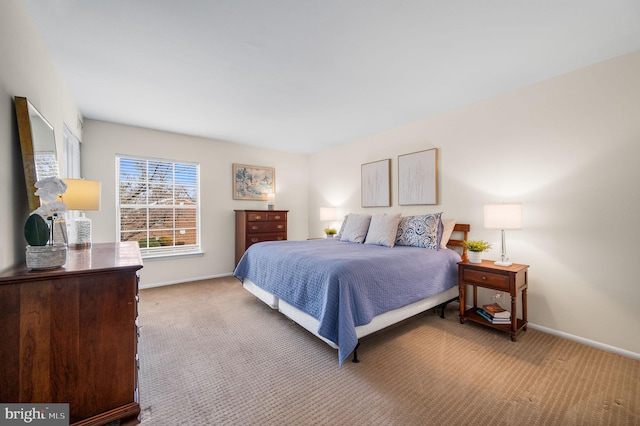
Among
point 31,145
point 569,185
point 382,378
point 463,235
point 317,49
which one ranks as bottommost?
point 382,378

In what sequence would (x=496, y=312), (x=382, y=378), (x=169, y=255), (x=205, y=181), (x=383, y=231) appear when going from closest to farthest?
(x=382, y=378) < (x=496, y=312) < (x=383, y=231) < (x=169, y=255) < (x=205, y=181)

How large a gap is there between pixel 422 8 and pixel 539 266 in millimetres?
2604

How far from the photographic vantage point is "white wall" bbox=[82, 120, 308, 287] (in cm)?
364

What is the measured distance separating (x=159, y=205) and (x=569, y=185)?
528 cm

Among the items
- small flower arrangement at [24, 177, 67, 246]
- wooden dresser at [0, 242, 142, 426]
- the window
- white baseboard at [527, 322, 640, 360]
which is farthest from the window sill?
white baseboard at [527, 322, 640, 360]

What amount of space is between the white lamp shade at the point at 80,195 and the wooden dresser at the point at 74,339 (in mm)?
673

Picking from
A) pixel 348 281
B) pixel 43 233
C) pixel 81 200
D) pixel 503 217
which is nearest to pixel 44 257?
pixel 43 233

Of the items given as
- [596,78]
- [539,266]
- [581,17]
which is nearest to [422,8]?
[581,17]

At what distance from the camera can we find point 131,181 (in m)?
3.92

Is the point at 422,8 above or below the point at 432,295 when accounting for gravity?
above

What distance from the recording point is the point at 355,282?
6.58 ft

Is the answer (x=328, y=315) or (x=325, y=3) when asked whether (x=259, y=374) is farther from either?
(x=325, y=3)

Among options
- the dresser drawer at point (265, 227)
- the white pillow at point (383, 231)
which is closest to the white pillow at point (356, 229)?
the white pillow at point (383, 231)

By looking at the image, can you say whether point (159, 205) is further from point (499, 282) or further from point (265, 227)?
point (499, 282)
